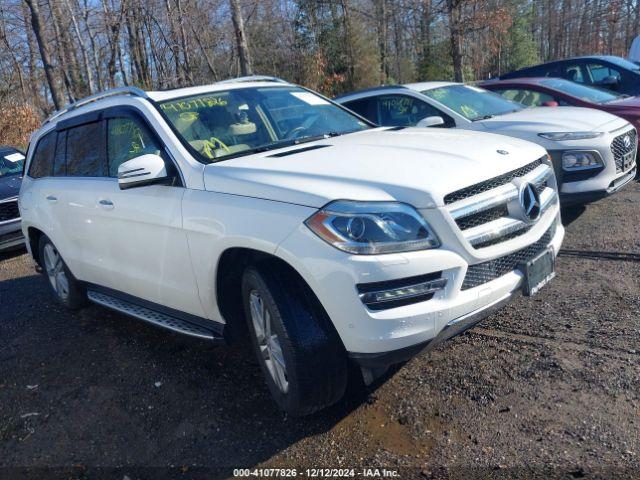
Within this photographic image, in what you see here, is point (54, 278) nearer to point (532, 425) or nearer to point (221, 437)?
point (221, 437)

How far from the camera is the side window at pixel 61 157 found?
16.3 ft

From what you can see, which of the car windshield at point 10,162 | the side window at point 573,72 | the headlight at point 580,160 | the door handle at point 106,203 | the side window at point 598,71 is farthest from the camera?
the side window at point 573,72

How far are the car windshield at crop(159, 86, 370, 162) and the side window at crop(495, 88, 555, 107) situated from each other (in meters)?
4.68

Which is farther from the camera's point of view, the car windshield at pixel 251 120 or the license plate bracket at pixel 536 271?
the car windshield at pixel 251 120

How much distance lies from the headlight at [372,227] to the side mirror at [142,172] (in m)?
1.22

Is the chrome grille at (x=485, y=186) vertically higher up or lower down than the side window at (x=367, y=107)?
lower down

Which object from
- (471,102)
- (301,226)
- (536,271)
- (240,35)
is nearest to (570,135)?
(471,102)

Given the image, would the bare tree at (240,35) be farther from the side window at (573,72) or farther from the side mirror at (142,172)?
the side mirror at (142,172)

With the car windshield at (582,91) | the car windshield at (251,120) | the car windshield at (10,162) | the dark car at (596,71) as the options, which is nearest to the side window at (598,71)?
the dark car at (596,71)

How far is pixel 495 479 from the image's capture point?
2570 mm

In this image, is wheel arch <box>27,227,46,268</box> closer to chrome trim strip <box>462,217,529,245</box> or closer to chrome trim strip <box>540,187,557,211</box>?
chrome trim strip <box>462,217,529,245</box>

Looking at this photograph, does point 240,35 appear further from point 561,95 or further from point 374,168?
point 374,168

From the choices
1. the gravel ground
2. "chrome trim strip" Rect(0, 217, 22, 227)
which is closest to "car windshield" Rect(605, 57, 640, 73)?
the gravel ground

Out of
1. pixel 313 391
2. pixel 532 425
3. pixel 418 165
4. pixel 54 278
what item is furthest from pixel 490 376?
pixel 54 278
